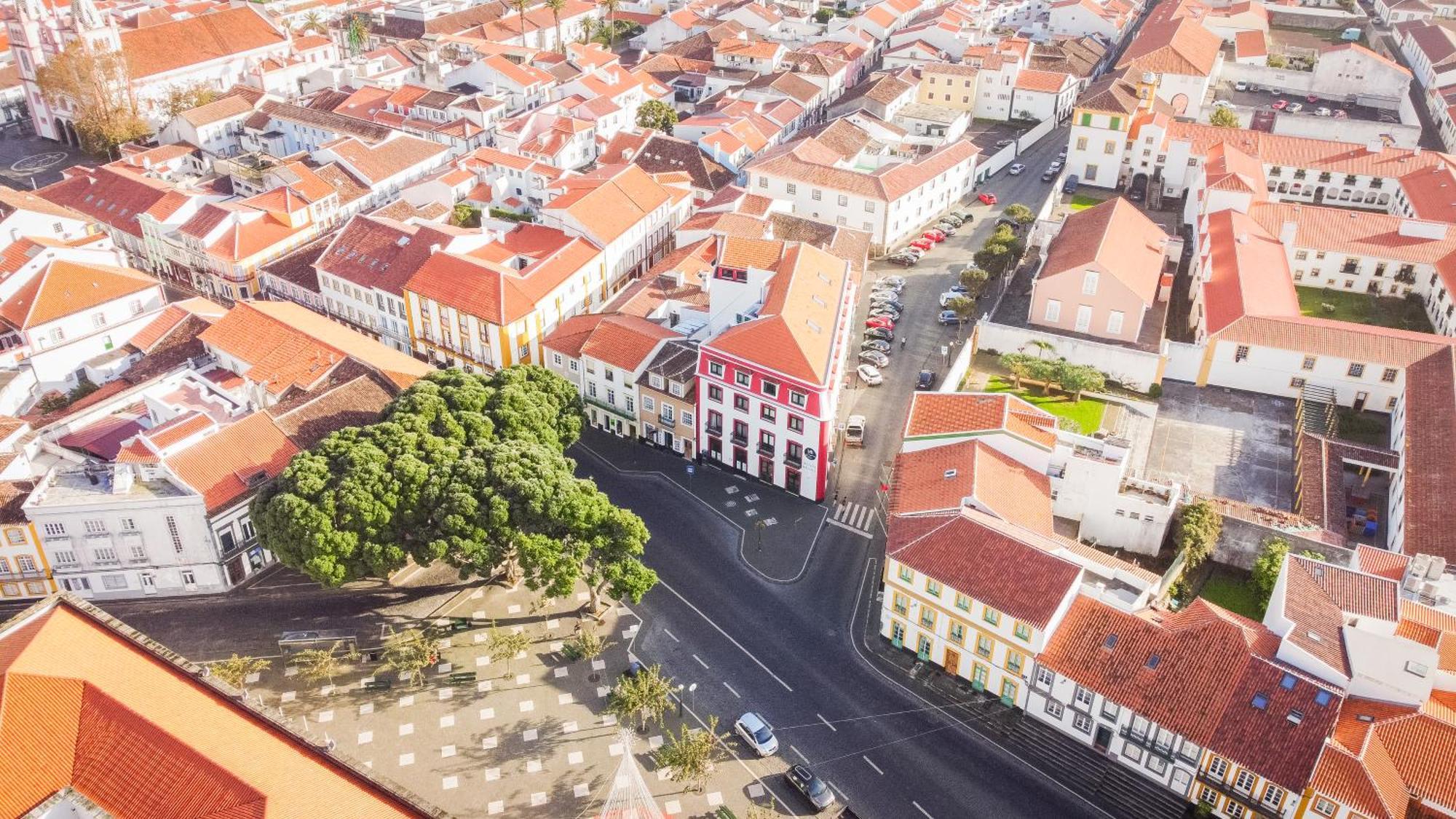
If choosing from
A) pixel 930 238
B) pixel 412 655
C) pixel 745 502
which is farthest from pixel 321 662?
pixel 930 238

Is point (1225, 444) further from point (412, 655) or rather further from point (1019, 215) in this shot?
point (412, 655)

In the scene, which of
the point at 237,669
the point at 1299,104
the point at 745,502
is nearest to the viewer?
the point at 237,669

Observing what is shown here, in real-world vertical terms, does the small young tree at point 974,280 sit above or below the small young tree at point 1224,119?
below

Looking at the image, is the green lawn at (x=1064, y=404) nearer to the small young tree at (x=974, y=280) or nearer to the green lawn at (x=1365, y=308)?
the small young tree at (x=974, y=280)

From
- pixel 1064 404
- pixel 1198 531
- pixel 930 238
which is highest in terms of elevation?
pixel 930 238

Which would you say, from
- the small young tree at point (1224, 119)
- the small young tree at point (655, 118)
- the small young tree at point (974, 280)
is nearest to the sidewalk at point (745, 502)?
the small young tree at point (974, 280)

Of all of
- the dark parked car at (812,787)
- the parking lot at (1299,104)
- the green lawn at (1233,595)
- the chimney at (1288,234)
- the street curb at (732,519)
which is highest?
the parking lot at (1299,104)

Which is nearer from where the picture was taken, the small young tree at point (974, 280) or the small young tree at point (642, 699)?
the small young tree at point (642, 699)
